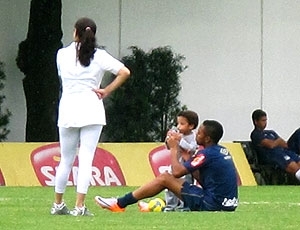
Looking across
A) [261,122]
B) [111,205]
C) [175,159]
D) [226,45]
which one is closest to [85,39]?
[175,159]

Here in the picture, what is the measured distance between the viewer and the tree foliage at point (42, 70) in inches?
1067

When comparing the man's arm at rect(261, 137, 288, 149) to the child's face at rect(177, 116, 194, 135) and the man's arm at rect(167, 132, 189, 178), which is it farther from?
the man's arm at rect(167, 132, 189, 178)

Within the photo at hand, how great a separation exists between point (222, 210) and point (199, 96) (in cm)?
1671

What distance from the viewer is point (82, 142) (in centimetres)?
1269

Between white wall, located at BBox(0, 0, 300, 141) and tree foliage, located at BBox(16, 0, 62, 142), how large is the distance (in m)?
2.49

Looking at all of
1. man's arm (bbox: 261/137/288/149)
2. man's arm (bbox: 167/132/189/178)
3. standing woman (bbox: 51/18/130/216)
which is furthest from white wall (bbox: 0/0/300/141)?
standing woman (bbox: 51/18/130/216)

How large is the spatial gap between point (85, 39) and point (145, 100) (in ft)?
53.2

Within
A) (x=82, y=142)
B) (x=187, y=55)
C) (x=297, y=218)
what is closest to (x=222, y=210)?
(x=297, y=218)

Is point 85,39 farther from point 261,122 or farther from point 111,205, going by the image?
point 261,122

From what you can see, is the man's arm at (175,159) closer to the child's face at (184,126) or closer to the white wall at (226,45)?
the child's face at (184,126)

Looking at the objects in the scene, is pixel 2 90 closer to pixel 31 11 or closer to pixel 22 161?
pixel 31 11

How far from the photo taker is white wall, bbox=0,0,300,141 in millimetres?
29781

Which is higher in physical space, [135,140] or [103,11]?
[103,11]

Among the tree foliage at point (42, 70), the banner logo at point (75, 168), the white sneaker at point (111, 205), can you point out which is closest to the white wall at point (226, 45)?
the tree foliage at point (42, 70)
